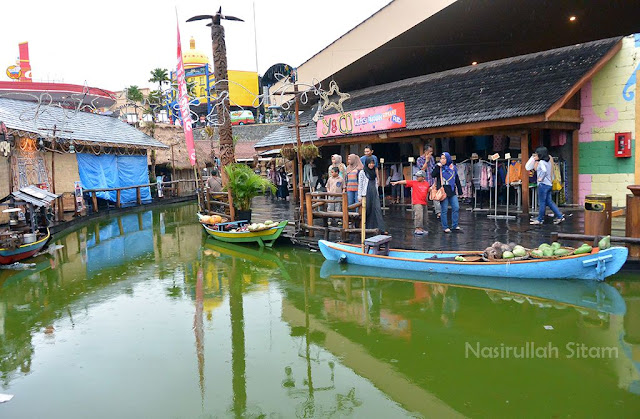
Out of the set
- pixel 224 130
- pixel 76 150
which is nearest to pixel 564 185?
pixel 224 130

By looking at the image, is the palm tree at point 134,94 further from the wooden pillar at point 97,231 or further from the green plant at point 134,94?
the wooden pillar at point 97,231

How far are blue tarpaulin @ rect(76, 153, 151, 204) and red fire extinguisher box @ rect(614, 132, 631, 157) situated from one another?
18.4 meters

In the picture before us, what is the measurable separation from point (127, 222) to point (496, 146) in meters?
12.7

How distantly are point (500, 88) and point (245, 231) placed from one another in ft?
23.6

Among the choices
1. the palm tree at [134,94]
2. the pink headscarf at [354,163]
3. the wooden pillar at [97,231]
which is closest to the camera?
the pink headscarf at [354,163]

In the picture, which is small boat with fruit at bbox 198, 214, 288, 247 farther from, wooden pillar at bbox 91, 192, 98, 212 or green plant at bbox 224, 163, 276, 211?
wooden pillar at bbox 91, 192, 98, 212

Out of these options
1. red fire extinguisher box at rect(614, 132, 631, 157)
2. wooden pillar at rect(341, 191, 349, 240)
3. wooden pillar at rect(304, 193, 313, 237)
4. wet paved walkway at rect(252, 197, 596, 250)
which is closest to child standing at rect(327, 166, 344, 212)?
wooden pillar at rect(304, 193, 313, 237)

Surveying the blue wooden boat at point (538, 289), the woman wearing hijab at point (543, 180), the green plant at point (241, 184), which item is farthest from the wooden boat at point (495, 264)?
the green plant at point (241, 184)

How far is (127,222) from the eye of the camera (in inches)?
707

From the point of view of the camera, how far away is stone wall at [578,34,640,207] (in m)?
11.6

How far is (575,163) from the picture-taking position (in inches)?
492

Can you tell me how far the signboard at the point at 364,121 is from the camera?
13547 millimetres

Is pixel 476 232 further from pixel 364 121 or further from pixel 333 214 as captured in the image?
pixel 364 121

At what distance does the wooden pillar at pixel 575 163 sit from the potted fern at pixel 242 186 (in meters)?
7.68
